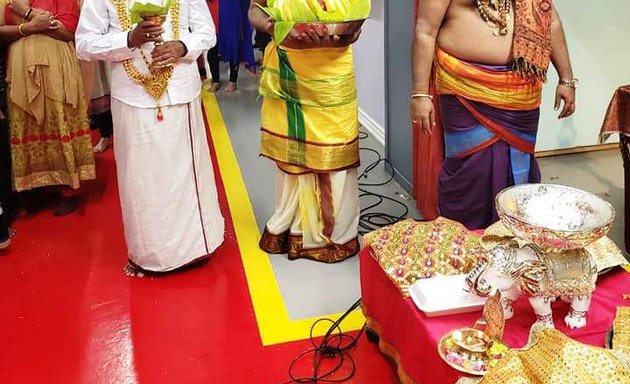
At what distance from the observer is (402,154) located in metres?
4.23

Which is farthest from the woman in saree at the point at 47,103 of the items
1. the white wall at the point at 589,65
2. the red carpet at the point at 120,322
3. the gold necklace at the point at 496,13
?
the white wall at the point at 589,65

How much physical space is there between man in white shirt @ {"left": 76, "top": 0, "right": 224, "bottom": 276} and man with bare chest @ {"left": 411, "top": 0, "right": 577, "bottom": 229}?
1039mm

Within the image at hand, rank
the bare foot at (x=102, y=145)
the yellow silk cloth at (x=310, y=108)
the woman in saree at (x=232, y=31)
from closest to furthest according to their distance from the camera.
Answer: the yellow silk cloth at (x=310, y=108) → the bare foot at (x=102, y=145) → the woman in saree at (x=232, y=31)

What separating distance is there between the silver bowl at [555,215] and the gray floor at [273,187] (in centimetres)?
126

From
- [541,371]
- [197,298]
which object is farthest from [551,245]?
[197,298]

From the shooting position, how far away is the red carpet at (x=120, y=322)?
2.63 meters

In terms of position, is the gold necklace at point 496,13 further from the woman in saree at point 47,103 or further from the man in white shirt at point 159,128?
the woman in saree at point 47,103

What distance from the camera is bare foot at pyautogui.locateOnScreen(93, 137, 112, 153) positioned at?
5086mm

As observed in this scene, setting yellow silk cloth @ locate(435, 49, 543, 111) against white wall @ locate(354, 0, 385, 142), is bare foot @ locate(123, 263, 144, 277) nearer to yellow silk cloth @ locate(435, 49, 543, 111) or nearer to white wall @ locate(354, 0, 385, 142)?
yellow silk cloth @ locate(435, 49, 543, 111)

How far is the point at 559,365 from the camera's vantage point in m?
1.45

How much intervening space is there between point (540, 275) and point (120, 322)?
192 centimetres

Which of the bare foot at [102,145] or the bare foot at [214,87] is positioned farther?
the bare foot at [214,87]

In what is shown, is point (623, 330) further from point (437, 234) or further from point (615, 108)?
point (615, 108)

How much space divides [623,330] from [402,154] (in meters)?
2.61
